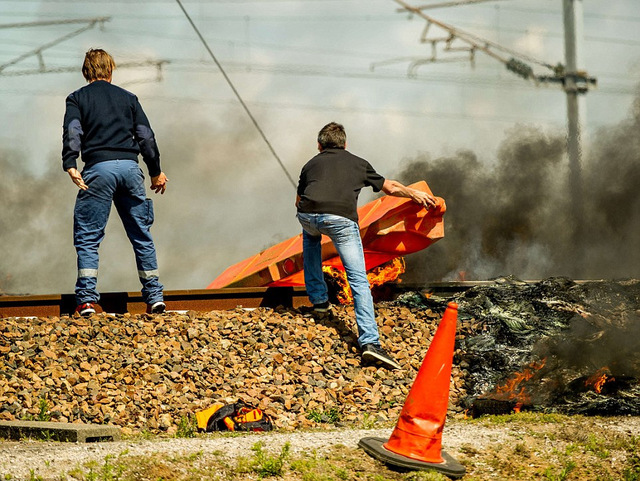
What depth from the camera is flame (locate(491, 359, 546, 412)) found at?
23.7 ft

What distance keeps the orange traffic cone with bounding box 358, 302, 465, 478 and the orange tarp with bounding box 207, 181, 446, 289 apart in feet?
13.2

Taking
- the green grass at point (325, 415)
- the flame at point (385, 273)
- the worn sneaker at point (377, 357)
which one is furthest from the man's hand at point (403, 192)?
the green grass at point (325, 415)

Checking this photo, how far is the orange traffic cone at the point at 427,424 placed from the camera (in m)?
5.18

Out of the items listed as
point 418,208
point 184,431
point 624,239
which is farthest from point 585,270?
point 184,431

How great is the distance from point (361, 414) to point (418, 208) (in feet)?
9.99

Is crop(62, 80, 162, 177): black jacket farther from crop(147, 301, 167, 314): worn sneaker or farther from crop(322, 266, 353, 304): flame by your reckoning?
crop(322, 266, 353, 304): flame

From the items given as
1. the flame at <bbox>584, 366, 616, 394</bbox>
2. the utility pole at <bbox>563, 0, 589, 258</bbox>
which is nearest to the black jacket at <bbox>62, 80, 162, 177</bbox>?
the flame at <bbox>584, 366, 616, 394</bbox>

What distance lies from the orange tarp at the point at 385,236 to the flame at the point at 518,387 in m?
2.26

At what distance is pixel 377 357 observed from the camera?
318 inches

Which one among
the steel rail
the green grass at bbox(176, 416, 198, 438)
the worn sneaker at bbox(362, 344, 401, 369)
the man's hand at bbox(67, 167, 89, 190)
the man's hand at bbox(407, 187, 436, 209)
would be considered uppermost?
the man's hand at bbox(67, 167, 89, 190)

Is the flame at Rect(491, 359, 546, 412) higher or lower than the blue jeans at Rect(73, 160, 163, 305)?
lower

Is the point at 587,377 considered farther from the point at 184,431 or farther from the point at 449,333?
the point at 184,431

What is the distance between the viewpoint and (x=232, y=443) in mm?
5477

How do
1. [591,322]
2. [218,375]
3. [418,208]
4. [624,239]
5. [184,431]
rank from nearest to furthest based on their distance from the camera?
1. [184,431]
2. [218,375]
3. [591,322]
4. [418,208]
5. [624,239]
